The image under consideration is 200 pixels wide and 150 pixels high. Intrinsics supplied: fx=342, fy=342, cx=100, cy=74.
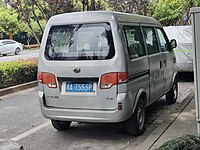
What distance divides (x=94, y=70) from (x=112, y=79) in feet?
1.05

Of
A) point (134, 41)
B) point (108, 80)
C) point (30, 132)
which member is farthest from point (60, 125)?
point (134, 41)

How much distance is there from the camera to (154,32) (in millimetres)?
7215

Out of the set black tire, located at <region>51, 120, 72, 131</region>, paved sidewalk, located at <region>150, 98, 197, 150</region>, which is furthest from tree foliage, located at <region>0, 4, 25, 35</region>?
paved sidewalk, located at <region>150, 98, 197, 150</region>

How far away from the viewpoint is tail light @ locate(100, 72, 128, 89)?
17.3 ft

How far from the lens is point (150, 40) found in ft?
22.5

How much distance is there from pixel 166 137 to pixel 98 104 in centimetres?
123

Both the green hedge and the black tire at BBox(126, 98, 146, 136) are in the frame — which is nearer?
Answer: the black tire at BBox(126, 98, 146, 136)

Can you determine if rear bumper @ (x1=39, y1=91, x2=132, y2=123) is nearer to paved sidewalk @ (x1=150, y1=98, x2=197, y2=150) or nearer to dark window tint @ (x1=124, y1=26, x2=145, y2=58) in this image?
paved sidewalk @ (x1=150, y1=98, x2=197, y2=150)

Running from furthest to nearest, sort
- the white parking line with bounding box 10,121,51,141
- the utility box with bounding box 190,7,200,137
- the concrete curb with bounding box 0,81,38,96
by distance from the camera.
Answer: the concrete curb with bounding box 0,81,38,96, the white parking line with bounding box 10,121,51,141, the utility box with bounding box 190,7,200,137

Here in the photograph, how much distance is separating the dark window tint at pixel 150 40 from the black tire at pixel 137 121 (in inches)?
46.6

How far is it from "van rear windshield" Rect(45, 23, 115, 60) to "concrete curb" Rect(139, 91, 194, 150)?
146 cm

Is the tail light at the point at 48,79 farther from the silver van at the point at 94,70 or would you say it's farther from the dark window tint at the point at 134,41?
the dark window tint at the point at 134,41

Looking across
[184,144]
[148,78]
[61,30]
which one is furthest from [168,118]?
[184,144]

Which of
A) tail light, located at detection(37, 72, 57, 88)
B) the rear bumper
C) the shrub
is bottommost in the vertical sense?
the rear bumper
